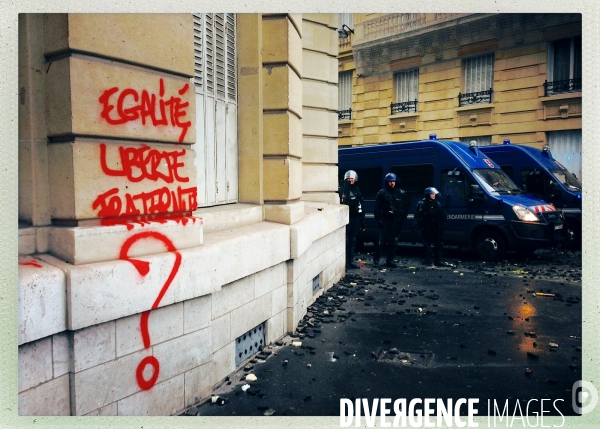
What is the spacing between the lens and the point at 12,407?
2695 mm

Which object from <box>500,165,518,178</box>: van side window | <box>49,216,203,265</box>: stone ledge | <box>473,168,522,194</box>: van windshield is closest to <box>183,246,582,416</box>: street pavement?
<box>49,216,203,265</box>: stone ledge

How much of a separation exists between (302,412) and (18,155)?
8.17 feet

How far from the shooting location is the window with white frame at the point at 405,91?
9570mm

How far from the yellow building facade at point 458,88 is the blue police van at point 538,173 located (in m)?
0.33

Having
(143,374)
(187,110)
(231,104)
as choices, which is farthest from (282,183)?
(143,374)

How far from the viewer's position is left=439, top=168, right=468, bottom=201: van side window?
34.3 feet

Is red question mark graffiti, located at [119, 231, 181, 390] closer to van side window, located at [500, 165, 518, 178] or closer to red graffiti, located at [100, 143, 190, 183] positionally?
red graffiti, located at [100, 143, 190, 183]

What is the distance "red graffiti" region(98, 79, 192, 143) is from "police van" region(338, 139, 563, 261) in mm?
8171

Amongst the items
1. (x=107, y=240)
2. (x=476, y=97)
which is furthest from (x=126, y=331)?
(x=476, y=97)

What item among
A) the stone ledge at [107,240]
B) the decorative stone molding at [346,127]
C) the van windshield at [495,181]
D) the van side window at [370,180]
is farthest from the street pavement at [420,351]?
the decorative stone molding at [346,127]

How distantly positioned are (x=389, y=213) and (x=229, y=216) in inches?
248

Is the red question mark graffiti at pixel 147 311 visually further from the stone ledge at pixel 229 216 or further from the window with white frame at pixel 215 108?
the window with white frame at pixel 215 108

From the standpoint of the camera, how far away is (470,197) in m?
10.4
